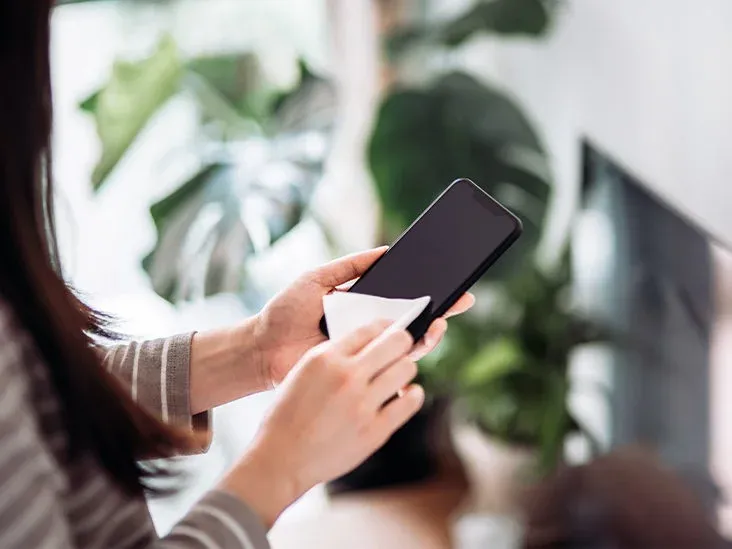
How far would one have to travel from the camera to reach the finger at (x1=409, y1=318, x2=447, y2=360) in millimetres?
516

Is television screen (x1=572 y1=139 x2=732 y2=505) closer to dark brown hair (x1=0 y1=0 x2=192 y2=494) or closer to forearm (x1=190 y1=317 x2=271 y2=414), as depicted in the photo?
forearm (x1=190 y1=317 x2=271 y2=414)

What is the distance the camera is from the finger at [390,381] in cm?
45

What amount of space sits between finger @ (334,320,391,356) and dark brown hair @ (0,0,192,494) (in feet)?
0.41

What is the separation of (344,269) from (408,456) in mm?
1390

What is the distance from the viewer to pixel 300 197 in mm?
1521

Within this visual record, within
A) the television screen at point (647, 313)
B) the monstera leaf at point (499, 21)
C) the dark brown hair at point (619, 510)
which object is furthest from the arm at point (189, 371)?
the monstera leaf at point (499, 21)

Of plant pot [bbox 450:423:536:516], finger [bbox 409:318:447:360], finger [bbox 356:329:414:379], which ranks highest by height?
finger [bbox 356:329:414:379]

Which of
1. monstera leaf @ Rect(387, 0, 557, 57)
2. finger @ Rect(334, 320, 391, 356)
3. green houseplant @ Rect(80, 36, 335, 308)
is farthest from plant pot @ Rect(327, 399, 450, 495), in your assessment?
finger @ Rect(334, 320, 391, 356)

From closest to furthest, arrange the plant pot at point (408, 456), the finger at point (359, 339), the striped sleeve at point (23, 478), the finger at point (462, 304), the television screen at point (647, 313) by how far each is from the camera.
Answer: the striped sleeve at point (23, 478) < the finger at point (359, 339) < the finger at point (462, 304) < the television screen at point (647, 313) < the plant pot at point (408, 456)

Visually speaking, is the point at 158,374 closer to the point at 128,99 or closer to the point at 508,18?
the point at 128,99

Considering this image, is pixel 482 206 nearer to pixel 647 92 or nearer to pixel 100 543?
pixel 100 543

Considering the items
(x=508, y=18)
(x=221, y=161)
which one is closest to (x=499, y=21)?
(x=508, y=18)

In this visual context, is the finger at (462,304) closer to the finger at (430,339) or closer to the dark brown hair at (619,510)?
the finger at (430,339)

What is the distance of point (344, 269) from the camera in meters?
0.63
